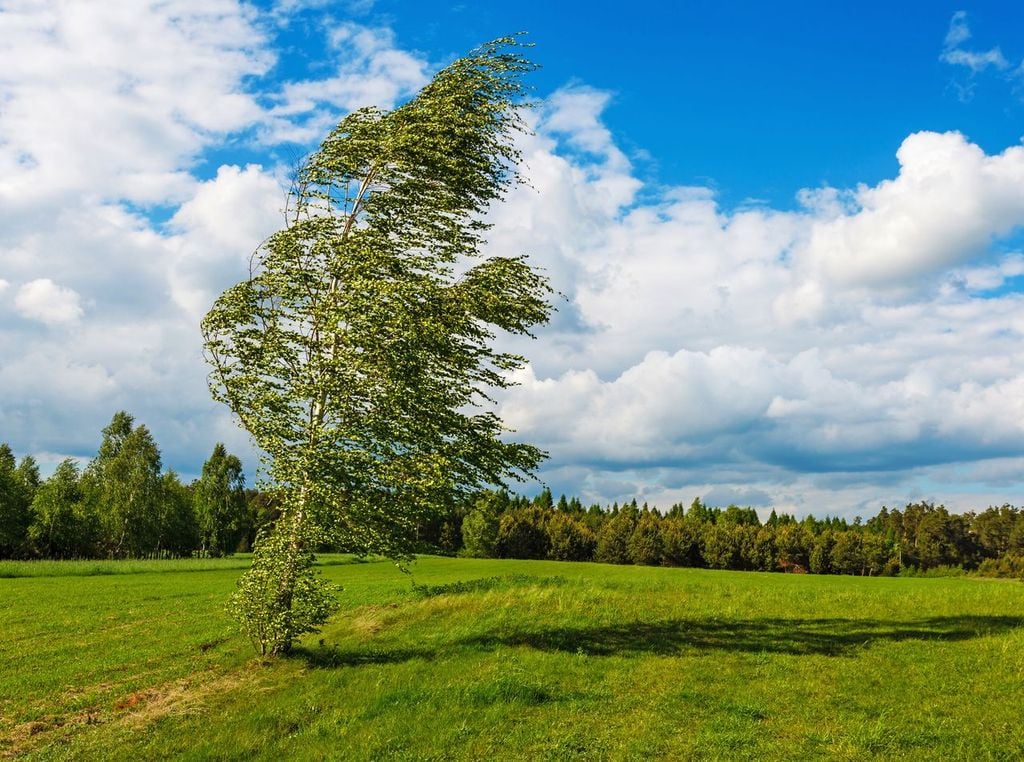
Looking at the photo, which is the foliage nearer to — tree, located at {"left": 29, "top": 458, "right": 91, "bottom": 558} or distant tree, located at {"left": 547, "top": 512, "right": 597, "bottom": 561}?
tree, located at {"left": 29, "top": 458, "right": 91, "bottom": 558}

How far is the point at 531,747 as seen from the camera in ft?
37.6

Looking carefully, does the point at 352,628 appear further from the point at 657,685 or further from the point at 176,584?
the point at 176,584

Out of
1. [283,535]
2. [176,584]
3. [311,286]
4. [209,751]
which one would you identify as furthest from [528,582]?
[176,584]

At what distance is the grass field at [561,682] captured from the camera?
464 inches

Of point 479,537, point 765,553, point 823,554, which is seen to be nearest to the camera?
point 823,554

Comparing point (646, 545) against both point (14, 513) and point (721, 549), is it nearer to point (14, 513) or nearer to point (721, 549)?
point (721, 549)

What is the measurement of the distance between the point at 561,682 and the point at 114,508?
3813 inches

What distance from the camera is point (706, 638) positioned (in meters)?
19.0

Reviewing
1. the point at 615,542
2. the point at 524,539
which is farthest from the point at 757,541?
the point at 524,539

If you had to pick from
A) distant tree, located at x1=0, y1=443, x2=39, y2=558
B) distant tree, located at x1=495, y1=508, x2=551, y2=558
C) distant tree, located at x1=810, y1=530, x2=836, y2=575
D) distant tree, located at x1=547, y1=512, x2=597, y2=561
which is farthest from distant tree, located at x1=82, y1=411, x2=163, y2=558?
distant tree, located at x1=810, y1=530, x2=836, y2=575

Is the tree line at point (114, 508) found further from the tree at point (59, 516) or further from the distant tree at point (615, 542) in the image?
the distant tree at point (615, 542)

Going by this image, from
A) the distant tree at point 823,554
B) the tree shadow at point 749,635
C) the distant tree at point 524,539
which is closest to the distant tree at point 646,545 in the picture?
the distant tree at point 524,539

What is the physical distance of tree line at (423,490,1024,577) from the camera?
376 ft

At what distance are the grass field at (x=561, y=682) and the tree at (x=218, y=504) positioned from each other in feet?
300
